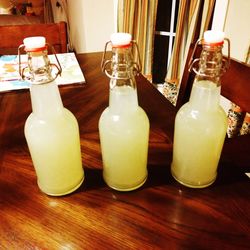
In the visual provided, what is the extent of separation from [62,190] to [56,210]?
4 cm

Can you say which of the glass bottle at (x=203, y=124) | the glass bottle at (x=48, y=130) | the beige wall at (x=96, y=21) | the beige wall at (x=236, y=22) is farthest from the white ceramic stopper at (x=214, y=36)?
the beige wall at (x=96, y=21)

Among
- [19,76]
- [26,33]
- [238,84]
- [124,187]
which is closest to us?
[124,187]

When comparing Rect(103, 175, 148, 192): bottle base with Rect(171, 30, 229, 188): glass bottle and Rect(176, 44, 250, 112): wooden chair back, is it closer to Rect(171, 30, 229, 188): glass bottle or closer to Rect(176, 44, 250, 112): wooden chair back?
Rect(171, 30, 229, 188): glass bottle

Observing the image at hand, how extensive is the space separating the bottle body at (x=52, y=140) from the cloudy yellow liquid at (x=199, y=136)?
18cm

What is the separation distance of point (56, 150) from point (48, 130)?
0.04 meters

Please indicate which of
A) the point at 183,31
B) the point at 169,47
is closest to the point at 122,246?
the point at 183,31

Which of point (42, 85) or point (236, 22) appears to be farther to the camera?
point (236, 22)

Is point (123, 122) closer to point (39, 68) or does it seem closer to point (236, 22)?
point (39, 68)

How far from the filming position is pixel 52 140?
38 centimetres

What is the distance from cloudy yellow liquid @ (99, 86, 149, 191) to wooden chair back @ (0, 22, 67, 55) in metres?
1.05

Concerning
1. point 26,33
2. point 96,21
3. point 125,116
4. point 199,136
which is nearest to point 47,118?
point 125,116

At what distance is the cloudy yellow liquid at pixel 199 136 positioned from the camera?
0.39 metres

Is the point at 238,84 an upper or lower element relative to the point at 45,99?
lower

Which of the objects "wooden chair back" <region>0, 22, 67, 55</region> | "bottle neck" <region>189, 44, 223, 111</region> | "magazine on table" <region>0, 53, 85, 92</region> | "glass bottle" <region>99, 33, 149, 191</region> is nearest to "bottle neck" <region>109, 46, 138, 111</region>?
"glass bottle" <region>99, 33, 149, 191</region>
